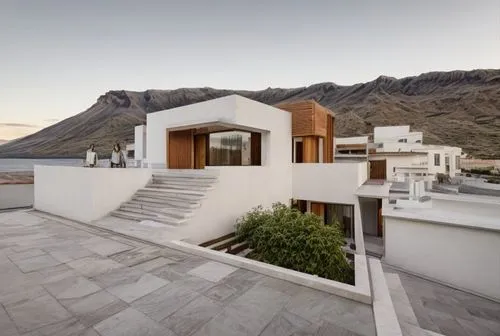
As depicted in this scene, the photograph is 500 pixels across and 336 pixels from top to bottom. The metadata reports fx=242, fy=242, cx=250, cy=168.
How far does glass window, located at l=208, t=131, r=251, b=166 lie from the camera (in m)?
13.2

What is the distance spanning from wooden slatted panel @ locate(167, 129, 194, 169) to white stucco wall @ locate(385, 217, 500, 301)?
33.4ft

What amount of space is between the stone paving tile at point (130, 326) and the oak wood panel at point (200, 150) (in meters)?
A: 10.7

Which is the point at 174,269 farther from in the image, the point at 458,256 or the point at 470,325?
the point at 458,256

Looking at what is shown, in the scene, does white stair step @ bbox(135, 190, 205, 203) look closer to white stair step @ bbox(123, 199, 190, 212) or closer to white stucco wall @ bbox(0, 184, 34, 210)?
white stair step @ bbox(123, 199, 190, 212)

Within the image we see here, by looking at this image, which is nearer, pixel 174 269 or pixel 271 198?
pixel 174 269

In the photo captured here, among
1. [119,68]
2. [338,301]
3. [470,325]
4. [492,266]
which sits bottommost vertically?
[470,325]

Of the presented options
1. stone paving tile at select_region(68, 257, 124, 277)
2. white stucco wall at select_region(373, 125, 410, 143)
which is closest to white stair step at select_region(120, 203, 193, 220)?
stone paving tile at select_region(68, 257, 124, 277)

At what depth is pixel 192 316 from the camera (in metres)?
2.81

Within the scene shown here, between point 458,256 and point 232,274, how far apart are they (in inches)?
377

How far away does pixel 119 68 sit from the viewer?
70.0 feet

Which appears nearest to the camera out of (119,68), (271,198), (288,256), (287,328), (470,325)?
(287,328)

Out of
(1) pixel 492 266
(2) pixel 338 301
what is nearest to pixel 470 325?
(1) pixel 492 266

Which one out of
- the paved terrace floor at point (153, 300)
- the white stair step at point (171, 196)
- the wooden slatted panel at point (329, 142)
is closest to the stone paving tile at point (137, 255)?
the paved terrace floor at point (153, 300)

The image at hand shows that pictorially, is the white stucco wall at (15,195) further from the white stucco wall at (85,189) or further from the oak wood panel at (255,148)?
the oak wood panel at (255,148)
